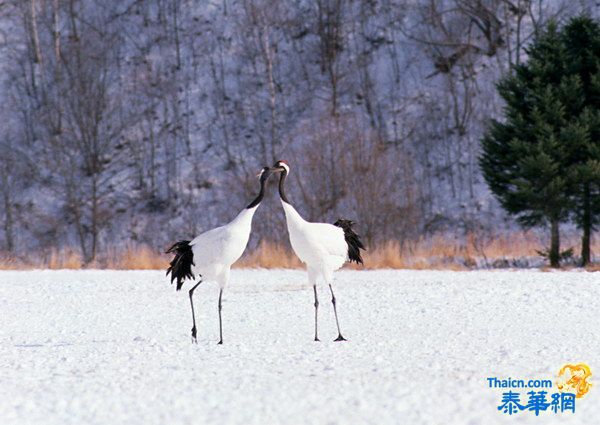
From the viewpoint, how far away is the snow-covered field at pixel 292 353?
15.9 ft

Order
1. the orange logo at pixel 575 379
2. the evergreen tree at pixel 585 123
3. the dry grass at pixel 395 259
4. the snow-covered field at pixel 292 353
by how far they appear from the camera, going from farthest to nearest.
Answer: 1. the evergreen tree at pixel 585 123
2. the dry grass at pixel 395 259
3. the orange logo at pixel 575 379
4. the snow-covered field at pixel 292 353

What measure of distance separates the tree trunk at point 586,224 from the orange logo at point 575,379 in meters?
14.9

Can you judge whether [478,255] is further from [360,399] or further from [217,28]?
[217,28]

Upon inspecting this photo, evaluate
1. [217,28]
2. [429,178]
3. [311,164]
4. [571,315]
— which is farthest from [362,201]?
[217,28]

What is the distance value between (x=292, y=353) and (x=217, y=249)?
135 centimetres

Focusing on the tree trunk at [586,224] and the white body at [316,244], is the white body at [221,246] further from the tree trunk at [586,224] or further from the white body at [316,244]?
the tree trunk at [586,224]

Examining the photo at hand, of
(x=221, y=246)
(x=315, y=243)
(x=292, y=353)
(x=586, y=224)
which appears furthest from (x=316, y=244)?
(x=586, y=224)

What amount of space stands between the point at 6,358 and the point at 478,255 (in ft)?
55.6

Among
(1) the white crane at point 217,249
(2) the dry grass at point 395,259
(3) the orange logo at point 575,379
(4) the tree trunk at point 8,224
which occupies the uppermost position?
(4) the tree trunk at point 8,224

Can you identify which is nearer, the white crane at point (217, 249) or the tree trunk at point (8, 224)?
the white crane at point (217, 249)

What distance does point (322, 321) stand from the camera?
9375mm

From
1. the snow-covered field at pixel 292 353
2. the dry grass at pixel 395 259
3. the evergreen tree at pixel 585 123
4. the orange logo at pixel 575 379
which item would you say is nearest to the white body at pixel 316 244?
the snow-covered field at pixel 292 353

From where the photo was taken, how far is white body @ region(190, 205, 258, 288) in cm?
728

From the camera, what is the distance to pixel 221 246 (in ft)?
24.0
